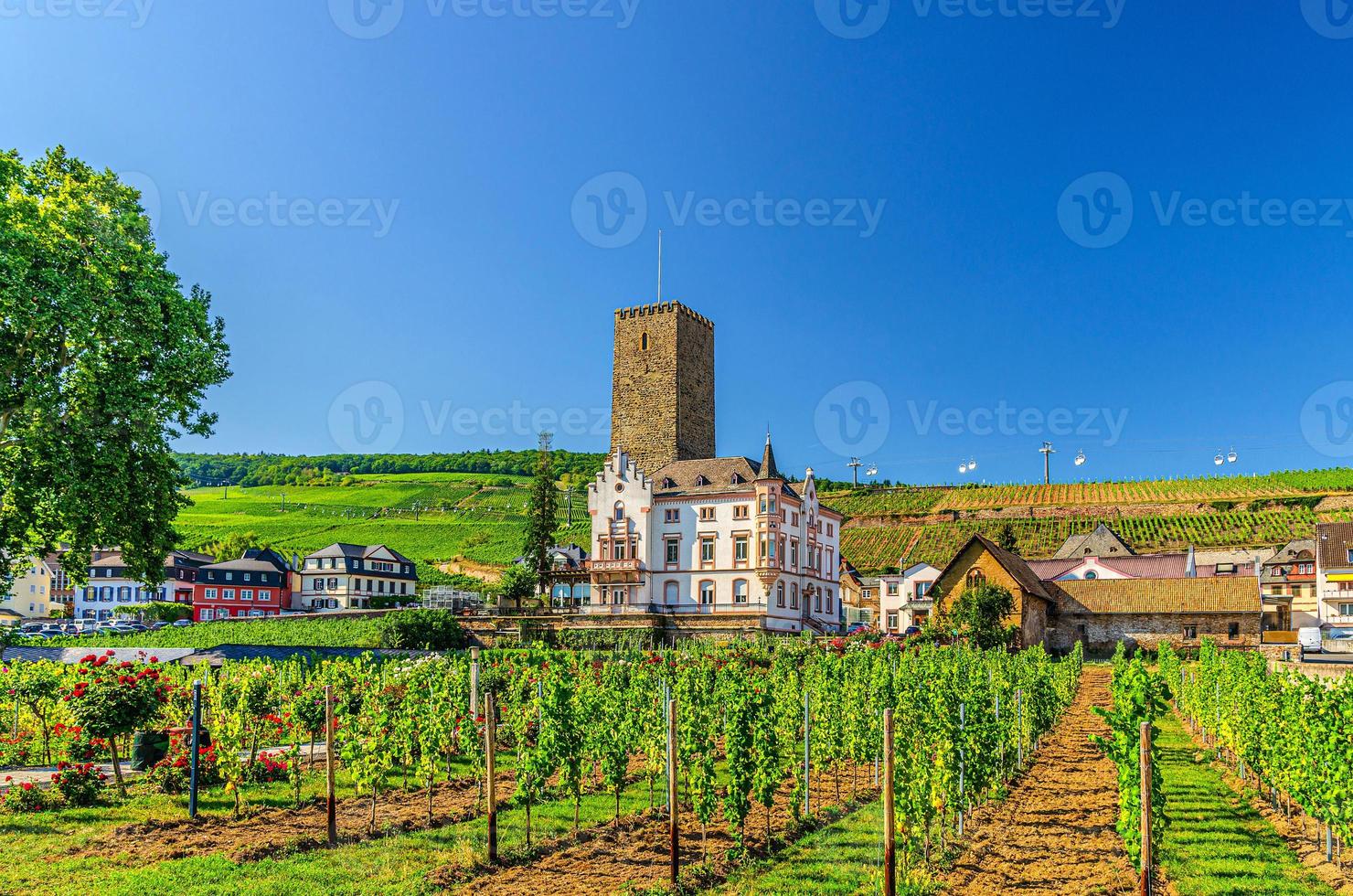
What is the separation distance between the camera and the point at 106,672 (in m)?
17.3

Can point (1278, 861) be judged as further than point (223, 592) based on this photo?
No

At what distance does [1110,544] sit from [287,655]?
243 ft

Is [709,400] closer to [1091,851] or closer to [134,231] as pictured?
[134,231]

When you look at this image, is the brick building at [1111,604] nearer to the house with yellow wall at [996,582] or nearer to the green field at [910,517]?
the house with yellow wall at [996,582]

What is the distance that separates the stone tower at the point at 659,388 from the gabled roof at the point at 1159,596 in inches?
1151

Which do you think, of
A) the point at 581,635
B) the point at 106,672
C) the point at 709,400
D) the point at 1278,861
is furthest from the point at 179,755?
the point at 709,400

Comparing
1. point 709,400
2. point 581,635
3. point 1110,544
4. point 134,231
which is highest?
point 709,400

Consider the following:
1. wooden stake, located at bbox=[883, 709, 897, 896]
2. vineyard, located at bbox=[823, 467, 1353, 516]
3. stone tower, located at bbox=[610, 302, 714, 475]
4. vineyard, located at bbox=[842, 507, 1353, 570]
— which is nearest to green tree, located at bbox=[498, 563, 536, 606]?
stone tower, located at bbox=[610, 302, 714, 475]

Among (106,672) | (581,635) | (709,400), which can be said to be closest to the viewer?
(106,672)

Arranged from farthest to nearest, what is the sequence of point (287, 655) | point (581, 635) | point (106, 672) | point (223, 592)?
point (223, 592) < point (581, 635) < point (287, 655) < point (106, 672)

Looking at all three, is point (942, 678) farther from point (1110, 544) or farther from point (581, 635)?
point (1110, 544)

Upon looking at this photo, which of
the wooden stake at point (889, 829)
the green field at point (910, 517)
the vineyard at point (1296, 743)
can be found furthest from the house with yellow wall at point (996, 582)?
the wooden stake at point (889, 829)

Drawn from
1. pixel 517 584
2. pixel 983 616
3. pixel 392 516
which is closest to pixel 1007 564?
pixel 983 616

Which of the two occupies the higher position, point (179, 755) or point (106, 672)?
point (106, 672)
